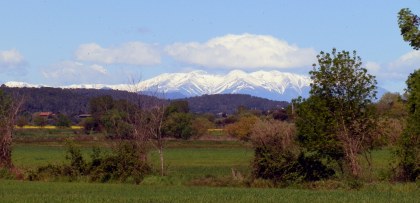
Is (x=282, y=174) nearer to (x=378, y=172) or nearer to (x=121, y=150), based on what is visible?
(x=378, y=172)

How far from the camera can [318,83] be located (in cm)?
4247

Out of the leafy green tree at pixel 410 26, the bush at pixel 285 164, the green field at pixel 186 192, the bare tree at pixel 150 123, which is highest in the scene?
the leafy green tree at pixel 410 26

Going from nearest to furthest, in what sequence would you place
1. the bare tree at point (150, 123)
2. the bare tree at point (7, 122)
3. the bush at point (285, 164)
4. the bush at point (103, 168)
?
the bush at point (285, 164)
the bush at point (103, 168)
the bare tree at point (150, 123)
the bare tree at point (7, 122)

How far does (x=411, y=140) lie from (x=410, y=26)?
7.64 metres

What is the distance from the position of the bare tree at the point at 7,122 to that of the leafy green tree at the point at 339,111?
22419mm

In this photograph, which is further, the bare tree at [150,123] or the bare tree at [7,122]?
the bare tree at [7,122]

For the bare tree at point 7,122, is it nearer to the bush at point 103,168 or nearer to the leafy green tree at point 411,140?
the bush at point 103,168

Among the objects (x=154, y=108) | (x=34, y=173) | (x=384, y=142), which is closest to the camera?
(x=384, y=142)

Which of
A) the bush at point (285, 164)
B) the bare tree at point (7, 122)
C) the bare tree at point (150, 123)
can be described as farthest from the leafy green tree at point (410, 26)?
the bare tree at point (7, 122)

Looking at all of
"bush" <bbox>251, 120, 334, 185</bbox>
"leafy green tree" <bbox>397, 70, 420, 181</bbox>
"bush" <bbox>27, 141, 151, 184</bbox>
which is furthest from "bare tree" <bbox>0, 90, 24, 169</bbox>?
"leafy green tree" <bbox>397, 70, 420, 181</bbox>

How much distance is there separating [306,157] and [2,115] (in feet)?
81.9

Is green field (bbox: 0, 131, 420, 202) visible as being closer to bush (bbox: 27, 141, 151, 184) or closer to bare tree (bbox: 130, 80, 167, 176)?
bush (bbox: 27, 141, 151, 184)

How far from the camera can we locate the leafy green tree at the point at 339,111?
41969mm

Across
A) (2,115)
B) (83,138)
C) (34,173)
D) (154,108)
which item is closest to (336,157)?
(154,108)
